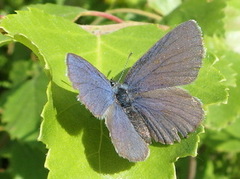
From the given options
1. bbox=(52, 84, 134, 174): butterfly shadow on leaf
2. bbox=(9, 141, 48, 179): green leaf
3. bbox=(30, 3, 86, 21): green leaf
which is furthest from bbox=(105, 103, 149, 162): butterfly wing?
bbox=(9, 141, 48, 179): green leaf

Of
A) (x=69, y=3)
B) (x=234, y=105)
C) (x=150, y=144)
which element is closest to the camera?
(x=150, y=144)

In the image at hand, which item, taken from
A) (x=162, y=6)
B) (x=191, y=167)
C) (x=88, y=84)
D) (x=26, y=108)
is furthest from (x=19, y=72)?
(x=88, y=84)

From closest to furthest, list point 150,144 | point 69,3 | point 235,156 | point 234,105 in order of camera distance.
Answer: point 150,144 → point 234,105 → point 69,3 → point 235,156

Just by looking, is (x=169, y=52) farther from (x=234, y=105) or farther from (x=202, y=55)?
(x=234, y=105)

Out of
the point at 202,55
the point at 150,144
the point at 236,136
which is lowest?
the point at 236,136

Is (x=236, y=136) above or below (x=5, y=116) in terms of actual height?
above

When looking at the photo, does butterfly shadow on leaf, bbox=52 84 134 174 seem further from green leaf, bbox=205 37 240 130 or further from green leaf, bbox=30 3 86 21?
green leaf, bbox=205 37 240 130

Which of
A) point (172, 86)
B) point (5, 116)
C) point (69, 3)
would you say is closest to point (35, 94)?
point (5, 116)
